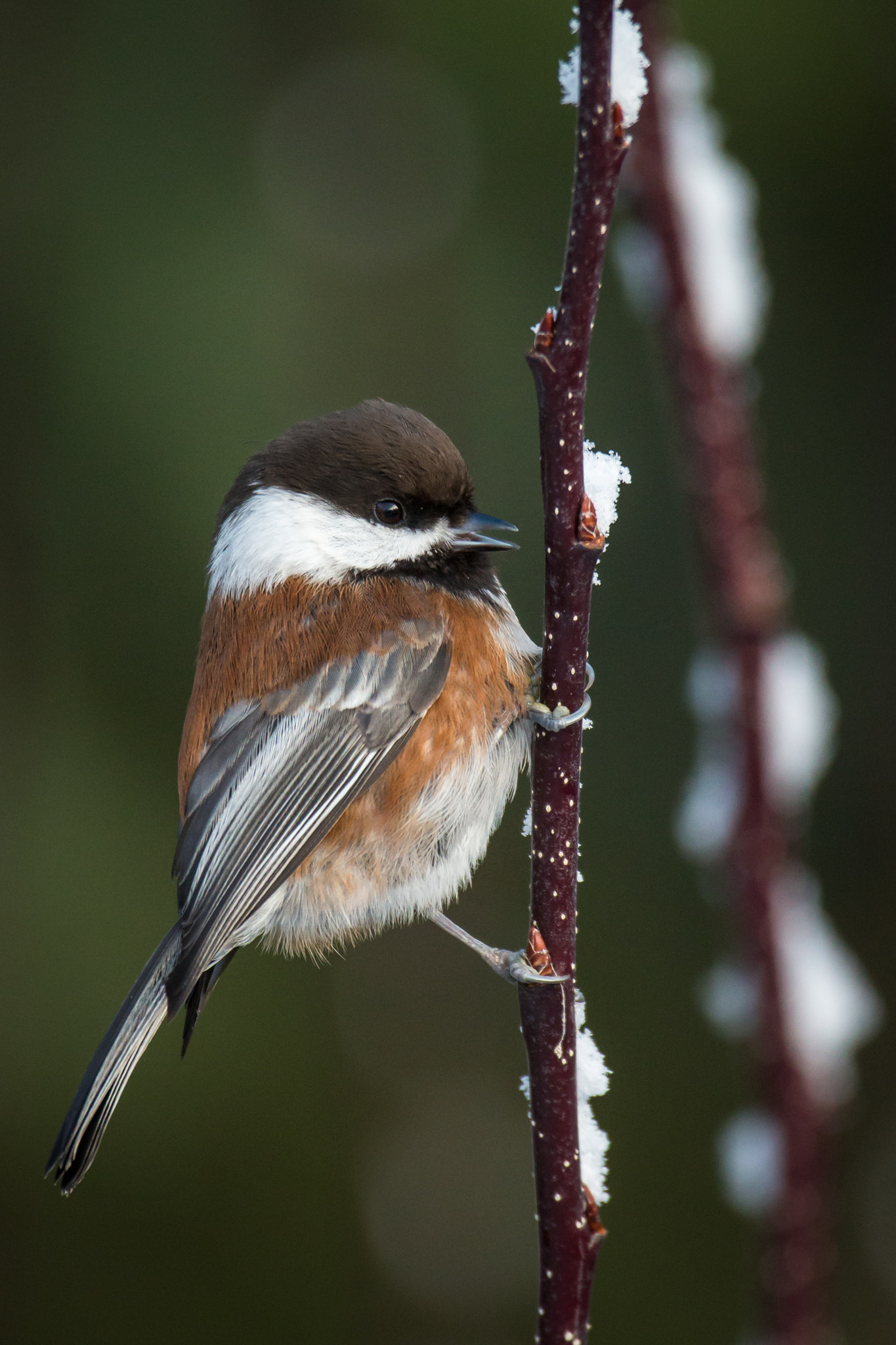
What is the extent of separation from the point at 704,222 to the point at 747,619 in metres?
0.26

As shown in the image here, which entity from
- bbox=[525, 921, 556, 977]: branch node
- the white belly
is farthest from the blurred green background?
bbox=[525, 921, 556, 977]: branch node

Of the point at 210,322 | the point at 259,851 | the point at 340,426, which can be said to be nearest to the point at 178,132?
the point at 210,322

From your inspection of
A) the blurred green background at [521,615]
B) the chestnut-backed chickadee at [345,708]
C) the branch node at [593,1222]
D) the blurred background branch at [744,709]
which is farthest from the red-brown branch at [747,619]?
the blurred green background at [521,615]

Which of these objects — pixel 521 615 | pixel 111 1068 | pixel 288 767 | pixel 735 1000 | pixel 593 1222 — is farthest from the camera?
pixel 521 615

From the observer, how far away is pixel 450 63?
2.66 meters

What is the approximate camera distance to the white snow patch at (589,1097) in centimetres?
107

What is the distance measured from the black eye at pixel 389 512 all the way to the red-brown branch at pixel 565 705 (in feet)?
2.37

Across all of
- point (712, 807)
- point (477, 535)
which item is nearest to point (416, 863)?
point (477, 535)

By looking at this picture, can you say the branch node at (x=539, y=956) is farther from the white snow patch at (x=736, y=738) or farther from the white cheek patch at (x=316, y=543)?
the white cheek patch at (x=316, y=543)

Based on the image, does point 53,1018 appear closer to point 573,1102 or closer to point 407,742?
point 407,742

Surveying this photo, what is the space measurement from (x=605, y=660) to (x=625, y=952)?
590 millimetres

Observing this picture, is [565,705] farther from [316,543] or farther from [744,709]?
[316,543]

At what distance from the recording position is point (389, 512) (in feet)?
Result: 5.51

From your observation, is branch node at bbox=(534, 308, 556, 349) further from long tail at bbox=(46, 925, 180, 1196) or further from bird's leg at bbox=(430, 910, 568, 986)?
long tail at bbox=(46, 925, 180, 1196)
